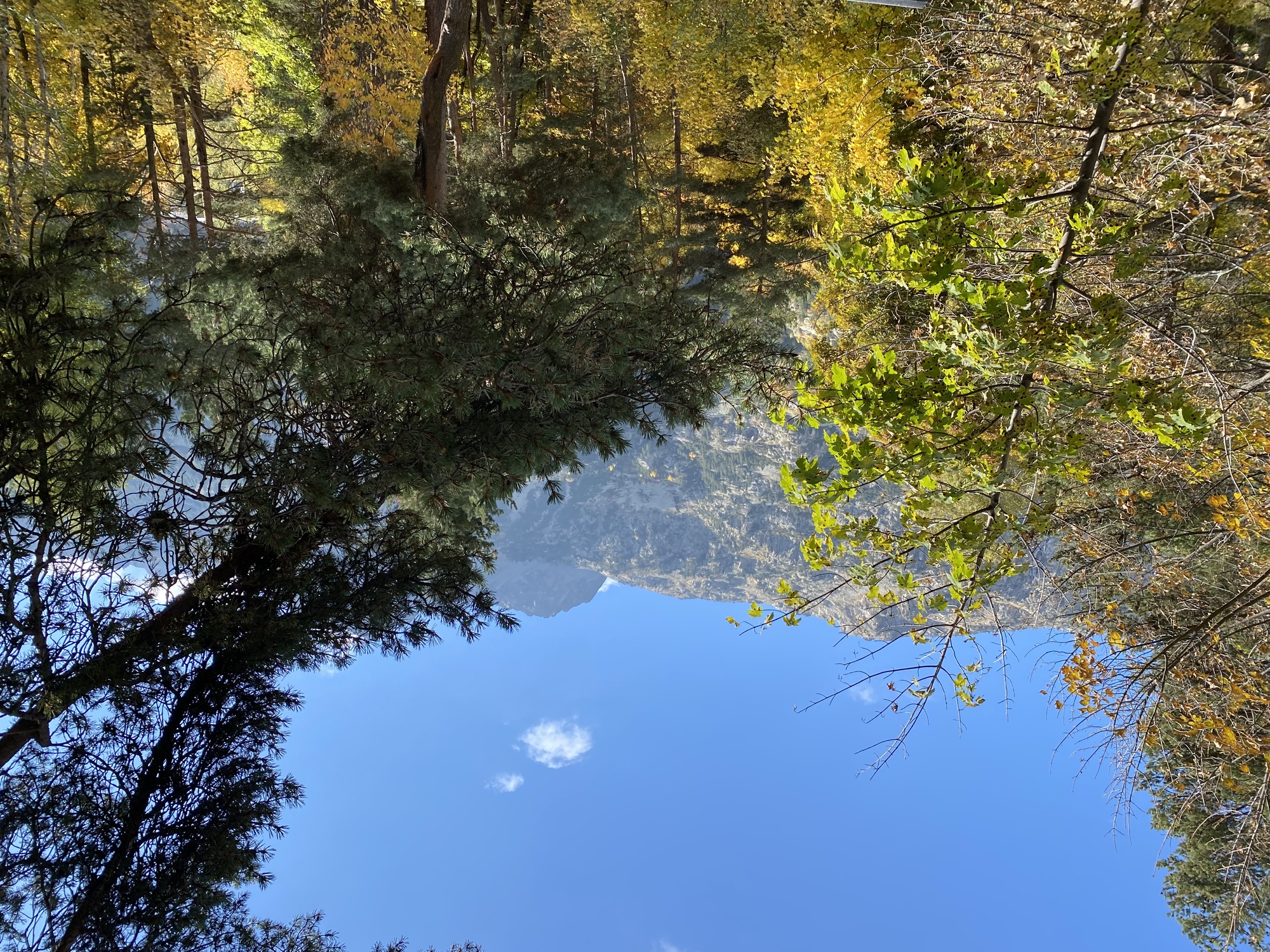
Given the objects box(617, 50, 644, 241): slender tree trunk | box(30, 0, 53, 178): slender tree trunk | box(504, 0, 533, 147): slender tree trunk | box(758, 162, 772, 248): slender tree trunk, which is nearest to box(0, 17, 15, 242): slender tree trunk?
box(30, 0, 53, 178): slender tree trunk

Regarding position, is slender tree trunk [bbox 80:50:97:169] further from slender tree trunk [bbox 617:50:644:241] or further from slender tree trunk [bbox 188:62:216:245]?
slender tree trunk [bbox 617:50:644:241]

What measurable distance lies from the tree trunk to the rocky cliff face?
3620cm

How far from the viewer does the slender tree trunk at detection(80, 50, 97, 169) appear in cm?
847

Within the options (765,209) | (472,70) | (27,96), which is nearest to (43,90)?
(27,96)

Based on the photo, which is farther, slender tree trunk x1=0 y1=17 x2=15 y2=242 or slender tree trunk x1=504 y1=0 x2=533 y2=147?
slender tree trunk x1=504 y1=0 x2=533 y2=147

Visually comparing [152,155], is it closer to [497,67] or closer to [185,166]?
[185,166]

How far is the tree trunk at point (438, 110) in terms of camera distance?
303 inches

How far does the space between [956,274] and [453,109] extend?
1026 cm

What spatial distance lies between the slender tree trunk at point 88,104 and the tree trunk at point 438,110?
4022 mm

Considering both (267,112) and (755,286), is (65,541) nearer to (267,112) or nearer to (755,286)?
(267,112)

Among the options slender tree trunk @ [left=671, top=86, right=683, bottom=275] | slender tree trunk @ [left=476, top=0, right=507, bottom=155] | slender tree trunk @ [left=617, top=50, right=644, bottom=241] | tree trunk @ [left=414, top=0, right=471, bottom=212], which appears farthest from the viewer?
slender tree trunk @ [left=671, top=86, right=683, bottom=275]

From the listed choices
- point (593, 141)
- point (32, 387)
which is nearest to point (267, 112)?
point (593, 141)

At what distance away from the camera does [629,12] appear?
12.6 meters

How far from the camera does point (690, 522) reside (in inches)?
2603
